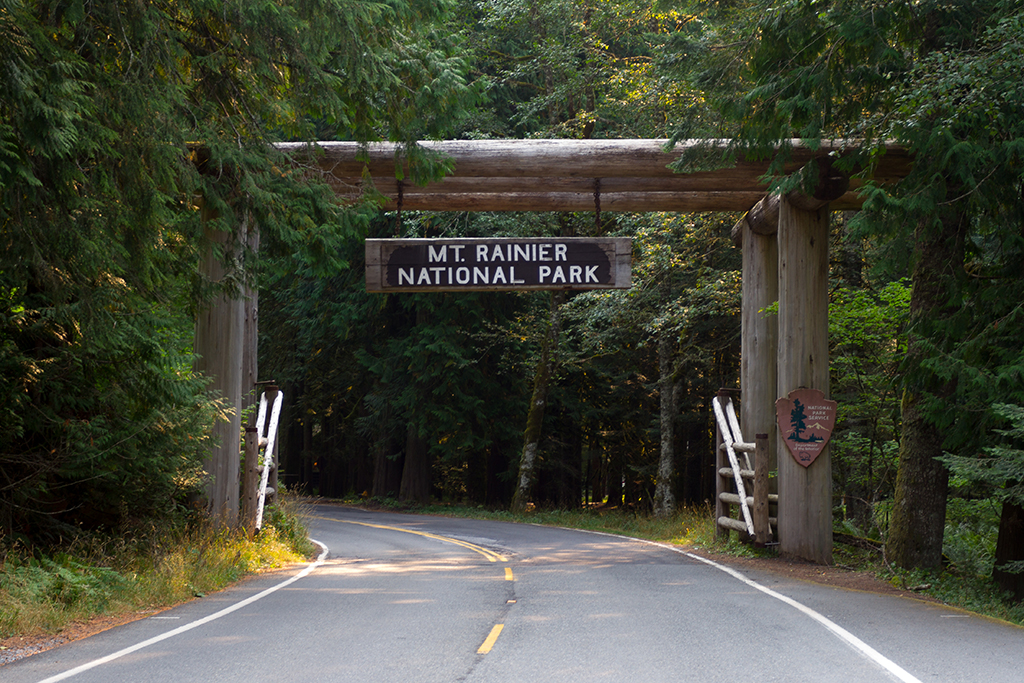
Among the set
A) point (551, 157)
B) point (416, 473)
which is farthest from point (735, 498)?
point (416, 473)

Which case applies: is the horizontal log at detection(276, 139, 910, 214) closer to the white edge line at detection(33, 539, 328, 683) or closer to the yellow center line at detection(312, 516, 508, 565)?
the white edge line at detection(33, 539, 328, 683)

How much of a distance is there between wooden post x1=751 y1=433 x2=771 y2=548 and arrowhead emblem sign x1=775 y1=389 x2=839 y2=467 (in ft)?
2.48

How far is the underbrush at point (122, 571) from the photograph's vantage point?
27.1ft

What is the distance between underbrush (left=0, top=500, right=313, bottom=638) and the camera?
8.27 m

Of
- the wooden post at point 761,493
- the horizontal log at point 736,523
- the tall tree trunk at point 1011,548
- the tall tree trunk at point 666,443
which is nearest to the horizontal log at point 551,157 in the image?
the wooden post at point 761,493

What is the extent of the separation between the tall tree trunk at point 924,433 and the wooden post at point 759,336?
120 inches

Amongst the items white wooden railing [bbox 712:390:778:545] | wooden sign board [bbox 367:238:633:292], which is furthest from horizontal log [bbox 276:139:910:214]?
white wooden railing [bbox 712:390:778:545]

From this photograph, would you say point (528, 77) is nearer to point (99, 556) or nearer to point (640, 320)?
point (640, 320)

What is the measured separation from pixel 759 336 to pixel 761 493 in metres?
2.88

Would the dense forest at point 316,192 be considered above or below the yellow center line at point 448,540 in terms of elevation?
above

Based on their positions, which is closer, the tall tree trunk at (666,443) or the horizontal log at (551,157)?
the horizontal log at (551,157)

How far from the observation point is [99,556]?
35.2ft

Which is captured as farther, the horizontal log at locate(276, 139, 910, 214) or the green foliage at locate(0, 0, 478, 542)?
the horizontal log at locate(276, 139, 910, 214)

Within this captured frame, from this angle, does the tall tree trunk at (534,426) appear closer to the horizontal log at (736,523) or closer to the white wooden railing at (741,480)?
the white wooden railing at (741,480)
